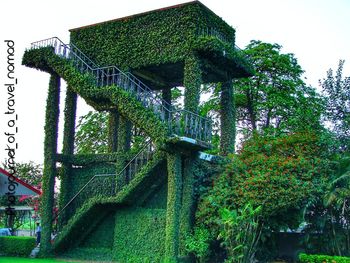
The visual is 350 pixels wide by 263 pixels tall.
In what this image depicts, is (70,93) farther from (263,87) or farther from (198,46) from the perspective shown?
(263,87)

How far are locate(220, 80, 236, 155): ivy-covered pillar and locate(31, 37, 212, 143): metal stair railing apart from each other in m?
2.57

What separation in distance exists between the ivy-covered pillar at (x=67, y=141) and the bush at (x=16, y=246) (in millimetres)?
1947

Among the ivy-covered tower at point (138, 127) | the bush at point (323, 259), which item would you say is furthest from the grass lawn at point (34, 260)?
the bush at point (323, 259)

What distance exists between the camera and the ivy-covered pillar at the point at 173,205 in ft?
60.6

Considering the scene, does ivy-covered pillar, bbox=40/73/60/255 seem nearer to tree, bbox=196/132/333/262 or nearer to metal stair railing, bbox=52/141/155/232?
metal stair railing, bbox=52/141/155/232

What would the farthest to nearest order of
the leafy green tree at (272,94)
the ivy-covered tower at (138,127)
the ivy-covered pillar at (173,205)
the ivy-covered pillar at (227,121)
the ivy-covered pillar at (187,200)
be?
1. the leafy green tree at (272,94)
2. the ivy-covered pillar at (227,121)
3. the ivy-covered tower at (138,127)
4. the ivy-covered pillar at (187,200)
5. the ivy-covered pillar at (173,205)

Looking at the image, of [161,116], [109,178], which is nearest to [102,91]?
[161,116]

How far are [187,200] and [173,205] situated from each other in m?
0.69

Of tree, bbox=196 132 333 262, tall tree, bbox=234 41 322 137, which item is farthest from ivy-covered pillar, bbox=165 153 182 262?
tall tree, bbox=234 41 322 137

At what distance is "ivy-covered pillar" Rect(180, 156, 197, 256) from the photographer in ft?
61.7

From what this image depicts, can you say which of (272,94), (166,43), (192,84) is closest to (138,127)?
(192,84)

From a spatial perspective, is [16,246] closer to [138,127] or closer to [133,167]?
[133,167]

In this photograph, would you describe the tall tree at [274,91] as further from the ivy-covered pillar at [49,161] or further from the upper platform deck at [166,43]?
the ivy-covered pillar at [49,161]

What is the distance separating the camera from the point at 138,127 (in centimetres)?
1989
